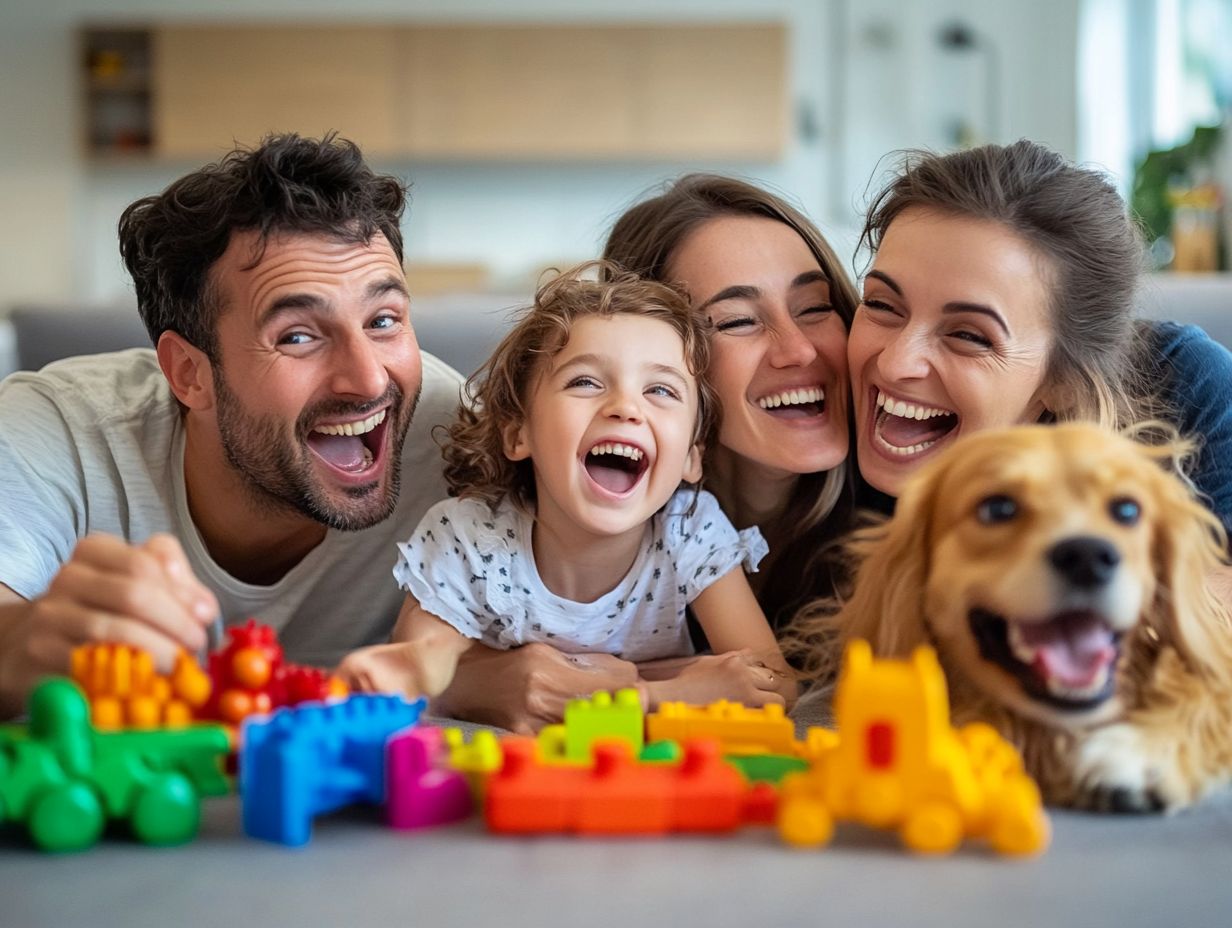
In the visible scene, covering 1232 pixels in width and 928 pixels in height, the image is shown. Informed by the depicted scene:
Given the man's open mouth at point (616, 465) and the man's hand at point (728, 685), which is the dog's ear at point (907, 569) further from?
the man's open mouth at point (616, 465)

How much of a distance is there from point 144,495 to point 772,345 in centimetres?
93

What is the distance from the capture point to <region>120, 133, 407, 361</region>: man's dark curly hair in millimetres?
1740

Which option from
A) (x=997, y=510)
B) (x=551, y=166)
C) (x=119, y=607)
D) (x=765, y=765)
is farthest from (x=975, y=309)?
(x=551, y=166)

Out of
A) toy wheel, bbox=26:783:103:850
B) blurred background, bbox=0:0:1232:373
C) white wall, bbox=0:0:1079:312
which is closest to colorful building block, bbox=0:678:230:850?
toy wheel, bbox=26:783:103:850

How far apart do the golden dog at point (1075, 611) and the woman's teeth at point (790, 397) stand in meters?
0.64

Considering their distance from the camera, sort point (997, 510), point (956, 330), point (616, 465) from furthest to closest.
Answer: point (616, 465), point (956, 330), point (997, 510)

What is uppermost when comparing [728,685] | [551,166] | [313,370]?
[551,166]

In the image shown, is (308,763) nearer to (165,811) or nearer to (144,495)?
(165,811)

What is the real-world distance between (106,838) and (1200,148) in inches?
196

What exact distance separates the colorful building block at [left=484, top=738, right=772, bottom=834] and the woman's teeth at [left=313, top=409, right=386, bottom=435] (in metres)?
0.78

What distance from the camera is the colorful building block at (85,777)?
1044 millimetres

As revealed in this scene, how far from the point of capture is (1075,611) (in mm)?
1060

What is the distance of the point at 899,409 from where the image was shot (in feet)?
5.58

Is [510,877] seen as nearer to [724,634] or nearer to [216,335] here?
[724,634]
